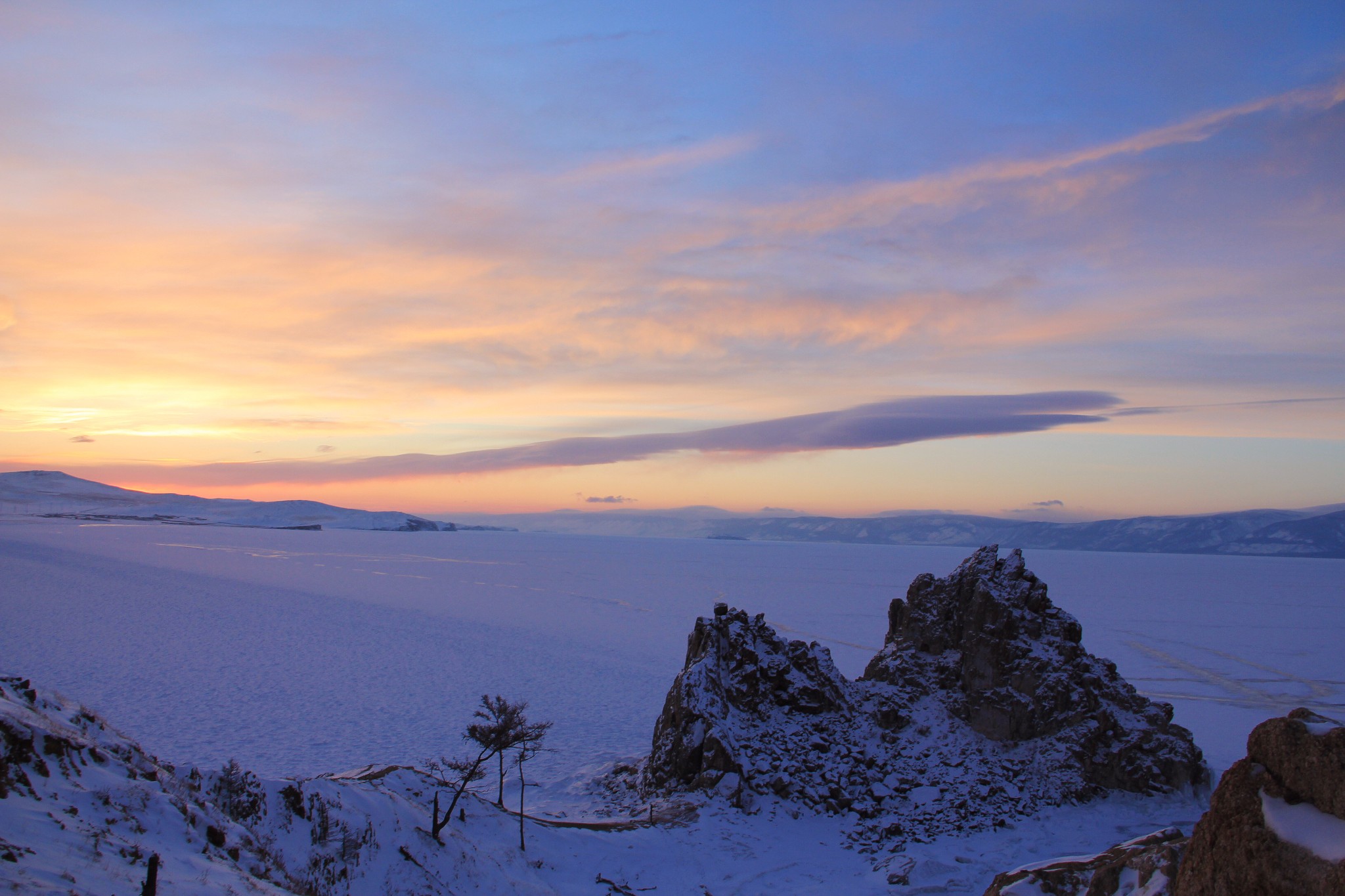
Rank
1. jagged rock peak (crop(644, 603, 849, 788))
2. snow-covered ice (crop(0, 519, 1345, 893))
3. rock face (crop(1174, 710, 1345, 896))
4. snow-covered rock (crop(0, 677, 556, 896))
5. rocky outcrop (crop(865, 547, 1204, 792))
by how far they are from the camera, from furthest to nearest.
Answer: rocky outcrop (crop(865, 547, 1204, 792))
jagged rock peak (crop(644, 603, 849, 788))
snow-covered ice (crop(0, 519, 1345, 893))
snow-covered rock (crop(0, 677, 556, 896))
rock face (crop(1174, 710, 1345, 896))

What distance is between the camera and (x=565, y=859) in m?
24.7

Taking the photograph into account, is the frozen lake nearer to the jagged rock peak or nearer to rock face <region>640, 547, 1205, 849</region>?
the jagged rock peak

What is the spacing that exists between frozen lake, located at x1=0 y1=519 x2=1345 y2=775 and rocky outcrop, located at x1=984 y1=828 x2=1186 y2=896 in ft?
81.2

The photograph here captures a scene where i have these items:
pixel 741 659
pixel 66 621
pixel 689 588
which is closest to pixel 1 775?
pixel 741 659

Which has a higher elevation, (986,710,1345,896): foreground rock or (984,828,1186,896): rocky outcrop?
(986,710,1345,896): foreground rock

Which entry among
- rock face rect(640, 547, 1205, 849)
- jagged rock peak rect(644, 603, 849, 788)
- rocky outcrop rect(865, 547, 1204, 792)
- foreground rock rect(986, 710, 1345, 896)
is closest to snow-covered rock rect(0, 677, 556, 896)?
jagged rock peak rect(644, 603, 849, 788)

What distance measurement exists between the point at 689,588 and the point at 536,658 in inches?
2302

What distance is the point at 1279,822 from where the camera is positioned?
10016mm

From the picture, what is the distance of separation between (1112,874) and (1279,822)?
4762 millimetres

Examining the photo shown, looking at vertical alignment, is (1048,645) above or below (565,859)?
above

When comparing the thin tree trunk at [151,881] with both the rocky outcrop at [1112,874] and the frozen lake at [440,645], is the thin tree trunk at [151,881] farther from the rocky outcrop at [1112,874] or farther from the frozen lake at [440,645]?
the frozen lake at [440,645]

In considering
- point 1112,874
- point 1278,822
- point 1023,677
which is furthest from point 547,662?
point 1278,822

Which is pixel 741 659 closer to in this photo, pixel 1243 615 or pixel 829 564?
pixel 1243 615

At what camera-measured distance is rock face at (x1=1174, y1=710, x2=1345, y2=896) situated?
951 centimetres
